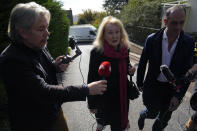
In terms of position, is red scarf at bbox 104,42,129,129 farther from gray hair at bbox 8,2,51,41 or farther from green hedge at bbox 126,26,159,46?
green hedge at bbox 126,26,159,46

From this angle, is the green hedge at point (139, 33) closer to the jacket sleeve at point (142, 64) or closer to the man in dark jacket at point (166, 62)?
the jacket sleeve at point (142, 64)

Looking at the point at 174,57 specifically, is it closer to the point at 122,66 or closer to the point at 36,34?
the point at 122,66

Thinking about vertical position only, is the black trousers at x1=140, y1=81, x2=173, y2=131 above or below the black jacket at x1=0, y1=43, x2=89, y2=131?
below

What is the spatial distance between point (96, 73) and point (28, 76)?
105 cm

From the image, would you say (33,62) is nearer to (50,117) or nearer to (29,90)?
(29,90)

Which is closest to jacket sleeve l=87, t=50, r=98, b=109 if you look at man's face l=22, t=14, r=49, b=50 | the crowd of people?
the crowd of people

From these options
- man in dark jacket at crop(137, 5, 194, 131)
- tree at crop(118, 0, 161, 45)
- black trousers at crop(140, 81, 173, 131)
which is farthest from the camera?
tree at crop(118, 0, 161, 45)

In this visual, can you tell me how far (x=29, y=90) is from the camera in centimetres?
135

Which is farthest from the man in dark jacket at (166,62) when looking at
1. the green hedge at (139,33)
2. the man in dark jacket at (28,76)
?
the green hedge at (139,33)

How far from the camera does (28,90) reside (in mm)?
1354

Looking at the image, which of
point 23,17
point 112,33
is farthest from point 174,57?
point 23,17

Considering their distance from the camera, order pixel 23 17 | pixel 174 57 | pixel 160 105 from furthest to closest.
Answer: pixel 160 105, pixel 174 57, pixel 23 17

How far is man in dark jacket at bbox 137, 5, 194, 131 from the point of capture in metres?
2.27

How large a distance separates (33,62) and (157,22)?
12123mm
